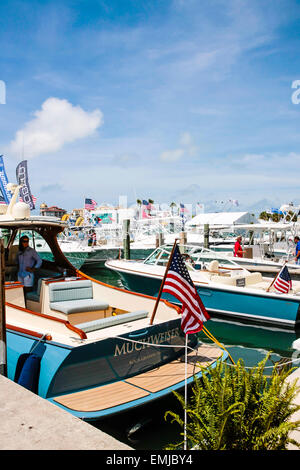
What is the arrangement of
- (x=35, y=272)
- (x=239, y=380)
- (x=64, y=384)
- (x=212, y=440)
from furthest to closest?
(x=35, y=272), (x=64, y=384), (x=239, y=380), (x=212, y=440)

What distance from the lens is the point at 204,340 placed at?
10023 mm

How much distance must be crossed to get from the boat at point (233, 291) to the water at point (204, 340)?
34 centimetres

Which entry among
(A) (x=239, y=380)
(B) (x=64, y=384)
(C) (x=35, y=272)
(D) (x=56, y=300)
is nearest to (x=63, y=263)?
(C) (x=35, y=272)

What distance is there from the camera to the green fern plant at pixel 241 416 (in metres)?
2.87

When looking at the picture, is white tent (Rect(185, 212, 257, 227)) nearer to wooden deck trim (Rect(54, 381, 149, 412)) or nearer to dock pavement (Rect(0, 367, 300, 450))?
wooden deck trim (Rect(54, 381, 149, 412))

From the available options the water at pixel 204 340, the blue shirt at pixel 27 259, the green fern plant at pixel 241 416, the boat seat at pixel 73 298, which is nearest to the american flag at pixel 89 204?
the water at pixel 204 340

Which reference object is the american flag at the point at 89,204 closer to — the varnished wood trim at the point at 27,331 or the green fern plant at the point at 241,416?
the varnished wood trim at the point at 27,331

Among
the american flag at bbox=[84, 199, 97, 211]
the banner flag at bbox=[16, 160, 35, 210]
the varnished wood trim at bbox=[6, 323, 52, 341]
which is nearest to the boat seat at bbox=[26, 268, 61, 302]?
the varnished wood trim at bbox=[6, 323, 52, 341]

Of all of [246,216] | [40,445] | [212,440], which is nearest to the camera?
[40,445]

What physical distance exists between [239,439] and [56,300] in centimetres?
504

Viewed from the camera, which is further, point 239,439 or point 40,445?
point 239,439

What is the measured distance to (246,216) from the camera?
1647 inches

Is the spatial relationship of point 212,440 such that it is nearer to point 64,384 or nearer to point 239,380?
point 239,380

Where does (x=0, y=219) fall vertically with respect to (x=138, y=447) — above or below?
above
